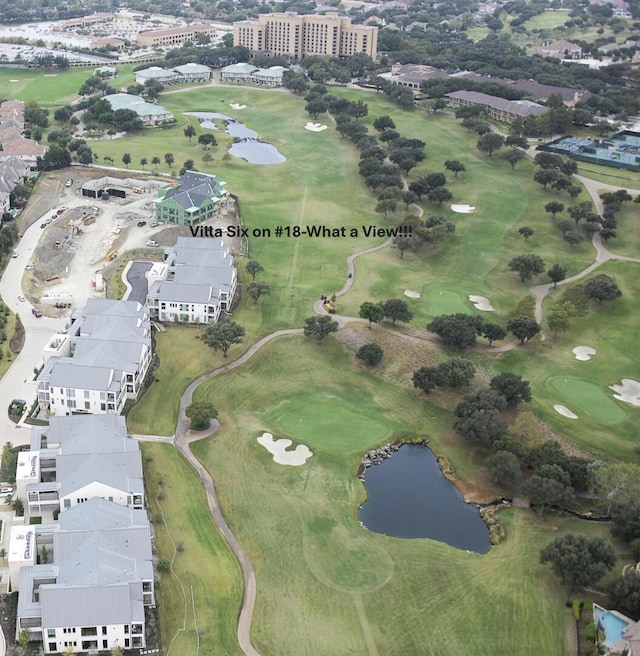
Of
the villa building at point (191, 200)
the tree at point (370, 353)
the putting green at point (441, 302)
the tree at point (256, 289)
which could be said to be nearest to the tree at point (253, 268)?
the tree at point (256, 289)

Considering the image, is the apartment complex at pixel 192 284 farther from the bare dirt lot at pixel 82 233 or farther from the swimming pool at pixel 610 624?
the swimming pool at pixel 610 624

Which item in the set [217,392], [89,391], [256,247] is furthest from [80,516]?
[256,247]

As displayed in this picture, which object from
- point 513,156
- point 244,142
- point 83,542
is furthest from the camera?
point 244,142

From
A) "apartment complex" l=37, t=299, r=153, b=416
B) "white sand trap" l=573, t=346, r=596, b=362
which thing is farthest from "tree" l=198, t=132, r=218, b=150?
"white sand trap" l=573, t=346, r=596, b=362

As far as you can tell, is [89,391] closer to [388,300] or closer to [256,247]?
[388,300]

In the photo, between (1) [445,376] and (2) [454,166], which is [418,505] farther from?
(2) [454,166]

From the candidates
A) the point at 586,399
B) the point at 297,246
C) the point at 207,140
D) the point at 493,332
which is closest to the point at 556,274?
the point at 493,332

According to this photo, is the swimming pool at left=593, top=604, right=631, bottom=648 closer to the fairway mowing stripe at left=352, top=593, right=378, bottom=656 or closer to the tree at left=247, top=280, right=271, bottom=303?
the fairway mowing stripe at left=352, top=593, right=378, bottom=656
